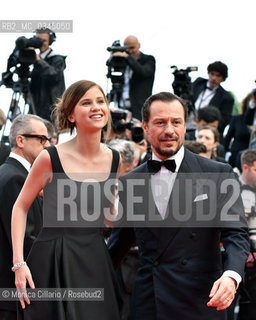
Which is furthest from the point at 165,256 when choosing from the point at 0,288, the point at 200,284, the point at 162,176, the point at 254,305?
the point at 254,305

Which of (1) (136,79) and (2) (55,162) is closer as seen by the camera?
(2) (55,162)

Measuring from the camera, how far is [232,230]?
2842 millimetres

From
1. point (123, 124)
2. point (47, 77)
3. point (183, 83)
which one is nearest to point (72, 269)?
point (123, 124)

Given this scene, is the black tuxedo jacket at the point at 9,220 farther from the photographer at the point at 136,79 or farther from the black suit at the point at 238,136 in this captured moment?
the black suit at the point at 238,136

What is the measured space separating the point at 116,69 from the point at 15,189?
10.2 feet

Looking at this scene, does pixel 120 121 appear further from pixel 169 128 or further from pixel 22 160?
pixel 169 128

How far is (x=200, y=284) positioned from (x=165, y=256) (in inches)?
8.5

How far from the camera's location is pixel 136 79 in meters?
7.00

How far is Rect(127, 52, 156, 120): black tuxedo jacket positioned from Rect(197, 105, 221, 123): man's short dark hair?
73 centimetres

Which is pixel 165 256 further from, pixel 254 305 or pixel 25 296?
pixel 254 305

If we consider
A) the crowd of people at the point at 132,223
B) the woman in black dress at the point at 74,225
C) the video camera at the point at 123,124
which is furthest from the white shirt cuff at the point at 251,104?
the woman in black dress at the point at 74,225

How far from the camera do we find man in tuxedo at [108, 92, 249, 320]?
2.85 meters

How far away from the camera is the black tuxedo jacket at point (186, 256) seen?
2840mm

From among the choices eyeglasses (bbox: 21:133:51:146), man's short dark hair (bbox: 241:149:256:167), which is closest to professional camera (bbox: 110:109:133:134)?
man's short dark hair (bbox: 241:149:256:167)
